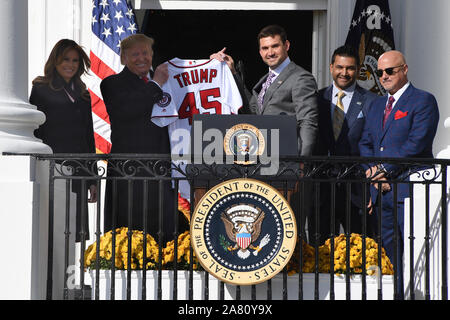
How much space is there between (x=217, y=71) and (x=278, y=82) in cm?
75

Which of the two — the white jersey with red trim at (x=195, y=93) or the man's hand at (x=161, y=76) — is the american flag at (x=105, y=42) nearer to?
the man's hand at (x=161, y=76)

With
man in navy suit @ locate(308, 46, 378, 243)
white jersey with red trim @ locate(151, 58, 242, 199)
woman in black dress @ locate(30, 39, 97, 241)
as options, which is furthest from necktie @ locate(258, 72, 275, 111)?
woman in black dress @ locate(30, 39, 97, 241)

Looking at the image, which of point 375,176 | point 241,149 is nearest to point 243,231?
point 241,149

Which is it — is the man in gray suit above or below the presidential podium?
above

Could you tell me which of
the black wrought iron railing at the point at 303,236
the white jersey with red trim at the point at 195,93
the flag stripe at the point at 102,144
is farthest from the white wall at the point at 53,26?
the black wrought iron railing at the point at 303,236

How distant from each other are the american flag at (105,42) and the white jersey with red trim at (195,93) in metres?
1.17

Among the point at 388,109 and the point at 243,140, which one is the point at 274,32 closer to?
the point at 388,109

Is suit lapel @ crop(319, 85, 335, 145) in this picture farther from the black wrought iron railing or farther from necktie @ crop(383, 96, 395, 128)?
the black wrought iron railing

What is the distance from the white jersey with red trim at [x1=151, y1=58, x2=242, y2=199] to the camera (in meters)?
9.52

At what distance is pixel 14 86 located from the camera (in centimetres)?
811

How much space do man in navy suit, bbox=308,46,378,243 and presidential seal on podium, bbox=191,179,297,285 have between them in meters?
1.42

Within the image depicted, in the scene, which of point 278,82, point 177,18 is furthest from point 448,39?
point 177,18

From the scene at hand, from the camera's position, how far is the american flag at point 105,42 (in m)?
10.5

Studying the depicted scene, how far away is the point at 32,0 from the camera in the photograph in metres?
11.8
